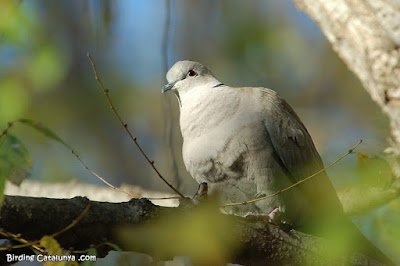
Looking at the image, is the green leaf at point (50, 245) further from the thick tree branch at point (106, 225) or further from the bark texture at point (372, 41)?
the bark texture at point (372, 41)

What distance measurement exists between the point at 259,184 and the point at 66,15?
4384 mm

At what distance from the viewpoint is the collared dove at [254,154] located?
322 cm

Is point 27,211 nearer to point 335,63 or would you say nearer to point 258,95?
point 258,95

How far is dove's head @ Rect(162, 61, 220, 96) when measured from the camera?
3.92 m

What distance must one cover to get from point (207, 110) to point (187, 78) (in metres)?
0.58

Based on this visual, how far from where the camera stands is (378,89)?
3.31 m

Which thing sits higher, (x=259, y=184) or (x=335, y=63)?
(x=335, y=63)

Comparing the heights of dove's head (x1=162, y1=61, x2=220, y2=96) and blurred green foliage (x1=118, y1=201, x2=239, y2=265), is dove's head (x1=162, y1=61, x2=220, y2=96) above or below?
above

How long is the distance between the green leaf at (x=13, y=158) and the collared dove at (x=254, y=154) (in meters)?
1.75

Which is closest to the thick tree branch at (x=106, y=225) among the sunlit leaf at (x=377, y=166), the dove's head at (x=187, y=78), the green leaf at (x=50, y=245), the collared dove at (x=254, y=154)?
the green leaf at (x=50, y=245)

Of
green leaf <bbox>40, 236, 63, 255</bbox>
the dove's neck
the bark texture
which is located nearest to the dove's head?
the dove's neck

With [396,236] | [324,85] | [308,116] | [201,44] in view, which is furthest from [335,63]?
[396,236]

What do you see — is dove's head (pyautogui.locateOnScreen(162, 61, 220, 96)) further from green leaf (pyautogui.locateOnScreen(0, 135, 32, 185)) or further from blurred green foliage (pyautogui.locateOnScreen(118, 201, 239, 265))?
green leaf (pyautogui.locateOnScreen(0, 135, 32, 185))

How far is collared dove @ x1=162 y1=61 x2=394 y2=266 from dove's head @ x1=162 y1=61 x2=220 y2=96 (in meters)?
0.33
